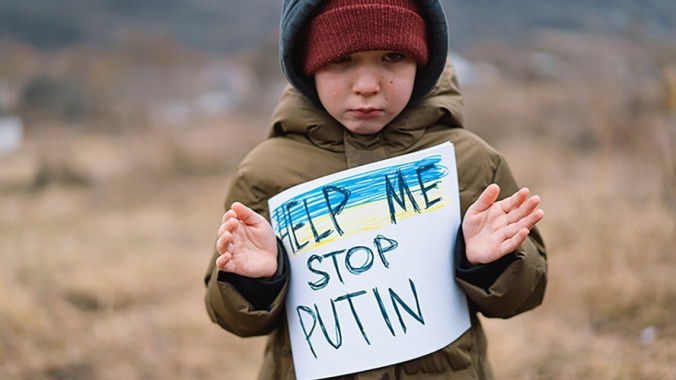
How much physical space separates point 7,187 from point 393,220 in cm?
592

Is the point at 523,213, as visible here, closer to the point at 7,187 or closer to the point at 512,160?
the point at 512,160

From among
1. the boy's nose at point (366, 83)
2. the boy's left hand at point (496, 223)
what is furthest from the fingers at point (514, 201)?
the boy's nose at point (366, 83)

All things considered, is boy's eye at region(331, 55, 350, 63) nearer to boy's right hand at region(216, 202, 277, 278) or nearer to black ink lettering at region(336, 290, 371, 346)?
boy's right hand at region(216, 202, 277, 278)

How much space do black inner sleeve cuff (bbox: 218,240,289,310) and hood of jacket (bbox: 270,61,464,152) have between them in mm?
267

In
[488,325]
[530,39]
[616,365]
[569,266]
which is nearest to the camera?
[616,365]

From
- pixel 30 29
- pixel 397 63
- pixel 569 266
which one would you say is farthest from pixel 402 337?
pixel 30 29

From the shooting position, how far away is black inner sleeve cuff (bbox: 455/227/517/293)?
5.10 feet

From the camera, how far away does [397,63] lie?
1.57 m

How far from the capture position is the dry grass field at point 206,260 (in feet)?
11.8

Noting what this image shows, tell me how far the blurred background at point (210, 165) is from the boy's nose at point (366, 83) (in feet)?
7.10

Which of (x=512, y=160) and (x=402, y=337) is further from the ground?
(x=402, y=337)

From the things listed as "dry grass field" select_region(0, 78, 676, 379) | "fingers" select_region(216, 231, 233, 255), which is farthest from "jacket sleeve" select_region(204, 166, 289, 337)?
"dry grass field" select_region(0, 78, 676, 379)

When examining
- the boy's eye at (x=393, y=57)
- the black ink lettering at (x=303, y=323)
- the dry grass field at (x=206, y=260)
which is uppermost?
the boy's eye at (x=393, y=57)

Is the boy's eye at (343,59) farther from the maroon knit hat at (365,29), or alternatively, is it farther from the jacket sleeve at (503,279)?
the jacket sleeve at (503,279)
